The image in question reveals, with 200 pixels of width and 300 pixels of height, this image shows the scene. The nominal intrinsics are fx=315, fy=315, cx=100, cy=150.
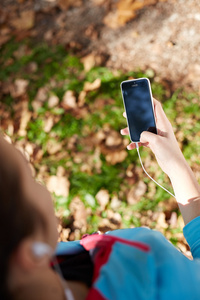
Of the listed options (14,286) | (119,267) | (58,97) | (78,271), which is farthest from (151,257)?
(58,97)

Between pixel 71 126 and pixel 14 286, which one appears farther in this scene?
pixel 71 126

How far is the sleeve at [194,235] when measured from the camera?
4.36ft

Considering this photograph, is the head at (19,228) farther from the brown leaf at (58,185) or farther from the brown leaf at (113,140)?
the brown leaf at (113,140)

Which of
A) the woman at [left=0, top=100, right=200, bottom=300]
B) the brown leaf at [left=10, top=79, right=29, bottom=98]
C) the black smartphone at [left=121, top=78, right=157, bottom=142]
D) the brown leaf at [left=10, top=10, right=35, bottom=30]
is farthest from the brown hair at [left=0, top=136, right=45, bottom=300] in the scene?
the brown leaf at [left=10, top=10, right=35, bottom=30]

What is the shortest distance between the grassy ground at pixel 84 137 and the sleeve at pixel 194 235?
23.2 inches

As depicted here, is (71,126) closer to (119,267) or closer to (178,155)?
(178,155)

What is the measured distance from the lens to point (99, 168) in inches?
85.9

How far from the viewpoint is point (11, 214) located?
27.7 inches

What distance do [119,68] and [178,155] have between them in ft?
3.64

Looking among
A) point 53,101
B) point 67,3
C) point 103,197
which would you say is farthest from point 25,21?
point 103,197

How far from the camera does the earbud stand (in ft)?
2.33

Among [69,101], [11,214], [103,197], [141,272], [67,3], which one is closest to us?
[11,214]

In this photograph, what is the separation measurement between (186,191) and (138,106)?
60 centimetres

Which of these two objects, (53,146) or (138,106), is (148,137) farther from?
(53,146)
